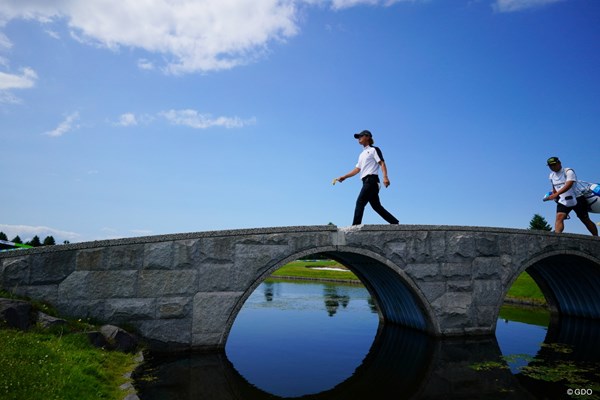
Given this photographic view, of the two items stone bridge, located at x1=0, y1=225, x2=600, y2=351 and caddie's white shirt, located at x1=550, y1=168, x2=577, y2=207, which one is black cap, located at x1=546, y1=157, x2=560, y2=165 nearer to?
caddie's white shirt, located at x1=550, y1=168, x2=577, y2=207

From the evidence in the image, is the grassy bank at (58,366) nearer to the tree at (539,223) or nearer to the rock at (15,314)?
the rock at (15,314)

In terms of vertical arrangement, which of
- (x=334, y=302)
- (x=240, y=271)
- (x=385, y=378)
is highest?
(x=240, y=271)

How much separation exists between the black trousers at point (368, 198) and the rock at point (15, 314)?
726cm

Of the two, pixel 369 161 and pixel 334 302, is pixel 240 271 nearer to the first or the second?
pixel 369 161

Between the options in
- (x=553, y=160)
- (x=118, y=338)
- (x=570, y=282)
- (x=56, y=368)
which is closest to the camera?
(x=56, y=368)

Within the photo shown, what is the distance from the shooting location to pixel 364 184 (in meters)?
10.6

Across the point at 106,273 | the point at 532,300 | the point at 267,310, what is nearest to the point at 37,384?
the point at 106,273

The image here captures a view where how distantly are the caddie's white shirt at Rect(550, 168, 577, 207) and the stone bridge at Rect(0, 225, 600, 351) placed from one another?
42.7 inches

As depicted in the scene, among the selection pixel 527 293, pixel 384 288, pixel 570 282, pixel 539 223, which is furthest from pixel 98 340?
pixel 539 223

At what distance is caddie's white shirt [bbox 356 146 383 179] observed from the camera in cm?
1056

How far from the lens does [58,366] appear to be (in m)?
6.06

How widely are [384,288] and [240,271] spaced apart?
5709 millimetres

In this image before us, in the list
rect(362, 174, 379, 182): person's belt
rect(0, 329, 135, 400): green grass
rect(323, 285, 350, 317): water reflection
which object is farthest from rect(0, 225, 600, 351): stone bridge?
rect(323, 285, 350, 317): water reflection

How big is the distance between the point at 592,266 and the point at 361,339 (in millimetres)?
A: 8429
